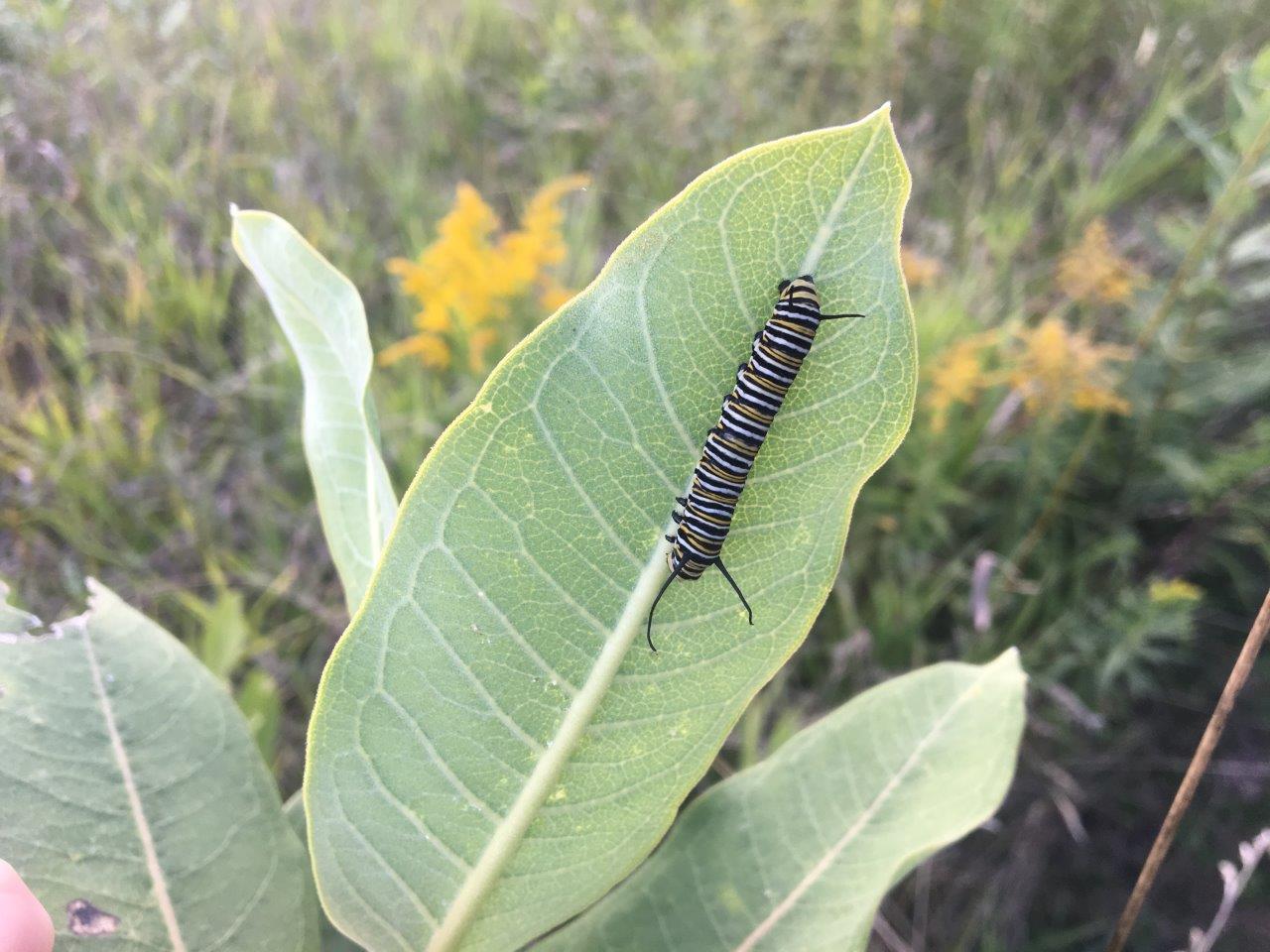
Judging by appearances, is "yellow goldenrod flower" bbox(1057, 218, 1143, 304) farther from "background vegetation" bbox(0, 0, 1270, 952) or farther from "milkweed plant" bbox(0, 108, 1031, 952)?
"milkweed plant" bbox(0, 108, 1031, 952)

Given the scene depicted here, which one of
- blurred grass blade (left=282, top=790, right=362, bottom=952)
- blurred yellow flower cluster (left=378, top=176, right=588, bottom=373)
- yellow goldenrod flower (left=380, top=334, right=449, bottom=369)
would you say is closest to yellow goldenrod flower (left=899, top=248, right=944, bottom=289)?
blurred yellow flower cluster (left=378, top=176, right=588, bottom=373)

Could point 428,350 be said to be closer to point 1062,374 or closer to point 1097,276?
point 1062,374

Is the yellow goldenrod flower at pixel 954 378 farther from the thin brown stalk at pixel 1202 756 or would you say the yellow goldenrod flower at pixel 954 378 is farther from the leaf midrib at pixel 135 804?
the leaf midrib at pixel 135 804

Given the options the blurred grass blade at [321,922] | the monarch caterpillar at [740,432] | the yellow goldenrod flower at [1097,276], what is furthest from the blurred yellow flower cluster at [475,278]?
the monarch caterpillar at [740,432]

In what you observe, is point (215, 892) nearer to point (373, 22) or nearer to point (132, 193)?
point (132, 193)

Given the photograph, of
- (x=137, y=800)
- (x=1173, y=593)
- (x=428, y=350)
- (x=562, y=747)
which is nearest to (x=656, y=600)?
(x=562, y=747)

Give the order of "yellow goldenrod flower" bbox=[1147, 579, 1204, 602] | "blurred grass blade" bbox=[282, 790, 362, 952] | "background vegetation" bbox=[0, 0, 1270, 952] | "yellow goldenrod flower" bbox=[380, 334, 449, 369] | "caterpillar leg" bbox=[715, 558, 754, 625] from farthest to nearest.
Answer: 1. "yellow goldenrod flower" bbox=[380, 334, 449, 369]
2. "background vegetation" bbox=[0, 0, 1270, 952]
3. "yellow goldenrod flower" bbox=[1147, 579, 1204, 602]
4. "blurred grass blade" bbox=[282, 790, 362, 952]
5. "caterpillar leg" bbox=[715, 558, 754, 625]

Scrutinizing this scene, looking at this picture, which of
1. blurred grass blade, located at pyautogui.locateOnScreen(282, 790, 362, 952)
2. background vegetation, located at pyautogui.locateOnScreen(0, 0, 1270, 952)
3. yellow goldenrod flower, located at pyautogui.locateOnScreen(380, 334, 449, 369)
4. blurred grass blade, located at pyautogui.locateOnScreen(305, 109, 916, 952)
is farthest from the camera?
yellow goldenrod flower, located at pyautogui.locateOnScreen(380, 334, 449, 369)

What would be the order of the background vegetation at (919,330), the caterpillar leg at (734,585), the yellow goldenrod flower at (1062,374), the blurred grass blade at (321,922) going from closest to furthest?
the caterpillar leg at (734,585), the blurred grass blade at (321,922), the yellow goldenrod flower at (1062,374), the background vegetation at (919,330)
